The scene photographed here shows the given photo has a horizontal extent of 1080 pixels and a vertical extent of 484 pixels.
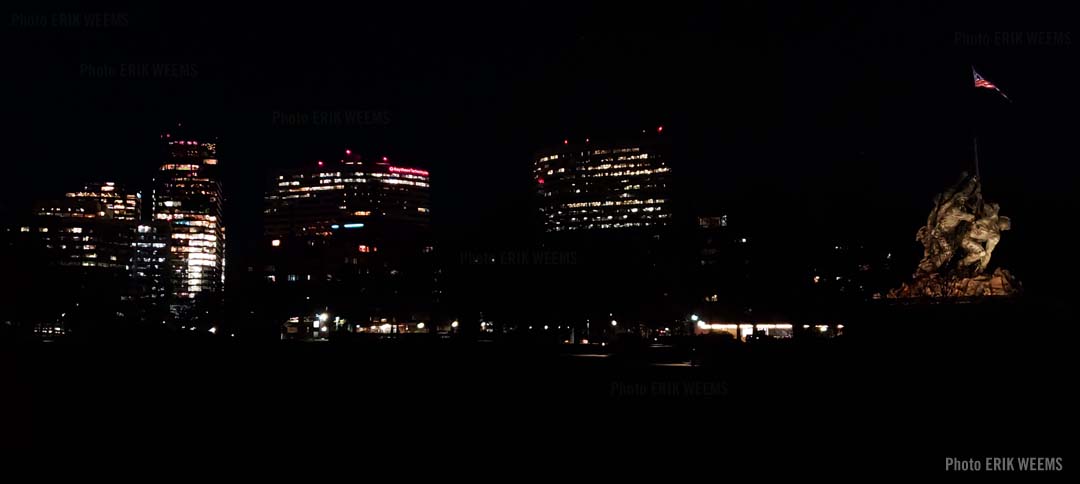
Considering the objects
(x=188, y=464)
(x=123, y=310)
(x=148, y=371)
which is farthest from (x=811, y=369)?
(x=123, y=310)

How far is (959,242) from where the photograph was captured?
33156 millimetres

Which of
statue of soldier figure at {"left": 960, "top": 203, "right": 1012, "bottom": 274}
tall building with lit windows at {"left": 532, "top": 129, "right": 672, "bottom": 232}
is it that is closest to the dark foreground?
statue of soldier figure at {"left": 960, "top": 203, "right": 1012, "bottom": 274}

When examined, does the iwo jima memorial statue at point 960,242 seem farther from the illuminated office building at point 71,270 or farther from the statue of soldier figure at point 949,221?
the illuminated office building at point 71,270

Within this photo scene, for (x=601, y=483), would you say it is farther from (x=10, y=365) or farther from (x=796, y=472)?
(x=10, y=365)

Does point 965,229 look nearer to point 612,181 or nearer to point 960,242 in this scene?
point 960,242

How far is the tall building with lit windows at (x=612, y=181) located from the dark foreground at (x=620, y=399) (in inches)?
5493

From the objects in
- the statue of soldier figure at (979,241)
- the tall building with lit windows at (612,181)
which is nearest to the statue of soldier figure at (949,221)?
the statue of soldier figure at (979,241)

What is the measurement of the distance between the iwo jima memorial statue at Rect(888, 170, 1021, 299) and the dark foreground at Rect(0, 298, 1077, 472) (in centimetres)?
308

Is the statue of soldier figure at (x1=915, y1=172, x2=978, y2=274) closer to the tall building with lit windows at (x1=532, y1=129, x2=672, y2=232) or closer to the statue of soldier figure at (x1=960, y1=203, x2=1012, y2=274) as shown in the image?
the statue of soldier figure at (x1=960, y1=203, x2=1012, y2=274)

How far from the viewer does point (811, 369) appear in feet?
79.4

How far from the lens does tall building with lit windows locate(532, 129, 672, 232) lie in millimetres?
171125

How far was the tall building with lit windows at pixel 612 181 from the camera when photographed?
171125 millimetres

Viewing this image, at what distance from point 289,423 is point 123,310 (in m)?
114

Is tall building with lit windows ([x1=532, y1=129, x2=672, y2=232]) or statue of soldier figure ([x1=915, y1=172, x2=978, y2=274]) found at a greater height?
tall building with lit windows ([x1=532, y1=129, x2=672, y2=232])
